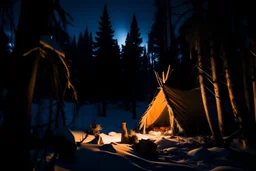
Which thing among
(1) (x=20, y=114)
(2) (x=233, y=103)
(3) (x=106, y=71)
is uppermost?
(3) (x=106, y=71)

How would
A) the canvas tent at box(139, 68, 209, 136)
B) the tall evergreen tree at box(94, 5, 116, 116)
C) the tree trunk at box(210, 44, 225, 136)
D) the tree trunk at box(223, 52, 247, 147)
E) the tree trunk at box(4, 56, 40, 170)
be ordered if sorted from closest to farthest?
the tree trunk at box(4, 56, 40, 170), the tree trunk at box(223, 52, 247, 147), the tree trunk at box(210, 44, 225, 136), the canvas tent at box(139, 68, 209, 136), the tall evergreen tree at box(94, 5, 116, 116)

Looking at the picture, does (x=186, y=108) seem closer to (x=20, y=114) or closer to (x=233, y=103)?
(x=233, y=103)

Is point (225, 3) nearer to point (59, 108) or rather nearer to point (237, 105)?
point (237, 105)

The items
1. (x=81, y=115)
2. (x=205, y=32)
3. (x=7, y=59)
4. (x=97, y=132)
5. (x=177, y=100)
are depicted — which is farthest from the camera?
(x=81, y=115)

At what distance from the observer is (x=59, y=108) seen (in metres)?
2.95

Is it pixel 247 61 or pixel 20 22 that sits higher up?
pixel 247 61

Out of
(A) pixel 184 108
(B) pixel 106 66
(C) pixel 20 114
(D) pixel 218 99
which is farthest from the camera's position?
(B) pixel 106 66

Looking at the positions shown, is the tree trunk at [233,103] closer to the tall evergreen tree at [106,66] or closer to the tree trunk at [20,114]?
the tree trunk at [20,114]

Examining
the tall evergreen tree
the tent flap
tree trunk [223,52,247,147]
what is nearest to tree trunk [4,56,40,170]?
tree trunk [223,52,247,147]

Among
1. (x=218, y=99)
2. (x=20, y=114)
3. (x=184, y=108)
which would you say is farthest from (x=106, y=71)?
(x=20, y=114)

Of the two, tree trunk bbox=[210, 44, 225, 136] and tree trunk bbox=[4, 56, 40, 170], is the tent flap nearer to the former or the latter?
tree trunk bbox=[210, 44, 225, 136]

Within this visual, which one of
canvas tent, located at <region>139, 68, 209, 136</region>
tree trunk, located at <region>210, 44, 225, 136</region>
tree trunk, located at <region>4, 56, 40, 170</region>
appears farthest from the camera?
canvas tent, located at <region>139, 68, 209, 136</region>

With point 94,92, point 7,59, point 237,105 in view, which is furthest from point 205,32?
point 94,92

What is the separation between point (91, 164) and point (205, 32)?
219 inches
